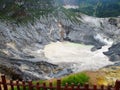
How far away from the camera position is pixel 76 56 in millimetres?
41625

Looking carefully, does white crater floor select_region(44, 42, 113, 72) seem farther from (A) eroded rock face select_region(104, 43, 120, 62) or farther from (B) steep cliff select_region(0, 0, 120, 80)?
(B) steep cliff select_region(0, 0, 120, 80)

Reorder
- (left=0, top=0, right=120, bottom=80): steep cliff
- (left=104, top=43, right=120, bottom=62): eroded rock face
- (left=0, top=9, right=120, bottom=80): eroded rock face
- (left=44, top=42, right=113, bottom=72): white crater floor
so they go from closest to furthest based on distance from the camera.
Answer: (left=0, top=0, right=120, bottom=80): steep cliff, (left=0, top=9, right=120, bottom=80): eroded rock face, (left=44, top=42, right=113, bottom=72): white crater floor, (left=104, top=43, right=120, bottom=62): eroded rock face

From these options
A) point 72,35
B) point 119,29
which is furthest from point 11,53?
point 119,29

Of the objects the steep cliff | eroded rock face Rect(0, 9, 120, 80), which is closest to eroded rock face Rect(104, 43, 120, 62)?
the steep cliff

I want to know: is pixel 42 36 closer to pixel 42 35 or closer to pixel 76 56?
pixel 42 35

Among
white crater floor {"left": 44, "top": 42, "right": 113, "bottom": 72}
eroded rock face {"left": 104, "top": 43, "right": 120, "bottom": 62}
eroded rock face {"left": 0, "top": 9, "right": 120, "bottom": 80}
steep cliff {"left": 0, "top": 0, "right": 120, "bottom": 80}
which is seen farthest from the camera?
eroded rock face {"left": 104, "top": 43, "right": 120, "bottom": 62}

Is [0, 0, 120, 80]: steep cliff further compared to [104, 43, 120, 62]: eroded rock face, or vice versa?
[104, 43, 120, 62]: eroded rock face

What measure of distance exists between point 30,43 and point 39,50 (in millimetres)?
2212

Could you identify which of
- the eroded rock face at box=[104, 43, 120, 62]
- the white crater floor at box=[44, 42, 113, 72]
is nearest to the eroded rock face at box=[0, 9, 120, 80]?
the white crater floor at box=[44, 42, 113, 72]

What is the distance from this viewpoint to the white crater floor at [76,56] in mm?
36469

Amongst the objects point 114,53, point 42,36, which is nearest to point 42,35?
point 42,36

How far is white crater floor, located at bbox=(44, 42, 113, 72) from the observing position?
3647 centimetres

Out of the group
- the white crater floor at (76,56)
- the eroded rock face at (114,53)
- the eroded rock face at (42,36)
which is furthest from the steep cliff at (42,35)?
the eroded rock face at (114,53)

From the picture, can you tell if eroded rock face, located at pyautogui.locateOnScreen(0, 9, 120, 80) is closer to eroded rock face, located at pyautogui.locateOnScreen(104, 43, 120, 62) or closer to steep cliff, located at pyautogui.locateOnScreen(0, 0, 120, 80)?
steep cliff, located at pyautogui.locateOnScreen(0, 0, 120, 80)
